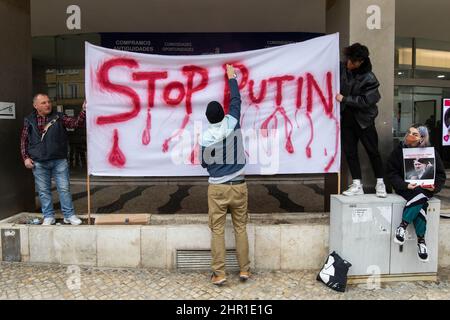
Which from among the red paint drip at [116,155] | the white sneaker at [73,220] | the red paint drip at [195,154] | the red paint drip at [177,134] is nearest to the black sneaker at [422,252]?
the red paint drip at [195,154]

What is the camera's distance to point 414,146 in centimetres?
381

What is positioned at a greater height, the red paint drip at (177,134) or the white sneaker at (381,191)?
the red paint drip at (177,134)

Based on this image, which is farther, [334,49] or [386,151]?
[386,151]

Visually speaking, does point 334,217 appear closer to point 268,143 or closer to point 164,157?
point 268,143

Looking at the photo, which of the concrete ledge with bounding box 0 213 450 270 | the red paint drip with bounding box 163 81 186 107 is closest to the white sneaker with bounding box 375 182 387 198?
the concrete ledge with bounding box 0 213 450 270

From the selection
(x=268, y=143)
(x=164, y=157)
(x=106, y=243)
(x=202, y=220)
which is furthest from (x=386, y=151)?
(x=106, y=243)

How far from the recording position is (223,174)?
349cm

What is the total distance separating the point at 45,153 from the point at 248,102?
2.34 m

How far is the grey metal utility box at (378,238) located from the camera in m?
3.68

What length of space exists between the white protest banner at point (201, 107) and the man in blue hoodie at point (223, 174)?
575mm

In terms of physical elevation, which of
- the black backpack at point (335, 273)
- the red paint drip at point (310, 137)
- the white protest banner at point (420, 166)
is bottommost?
the black backpack at point (335, 273)

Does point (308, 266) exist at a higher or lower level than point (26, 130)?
lower

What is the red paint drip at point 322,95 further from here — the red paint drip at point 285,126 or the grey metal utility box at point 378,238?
the grey metal utility box at point 378,238

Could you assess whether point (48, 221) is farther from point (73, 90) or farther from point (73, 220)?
point (73, 90)
